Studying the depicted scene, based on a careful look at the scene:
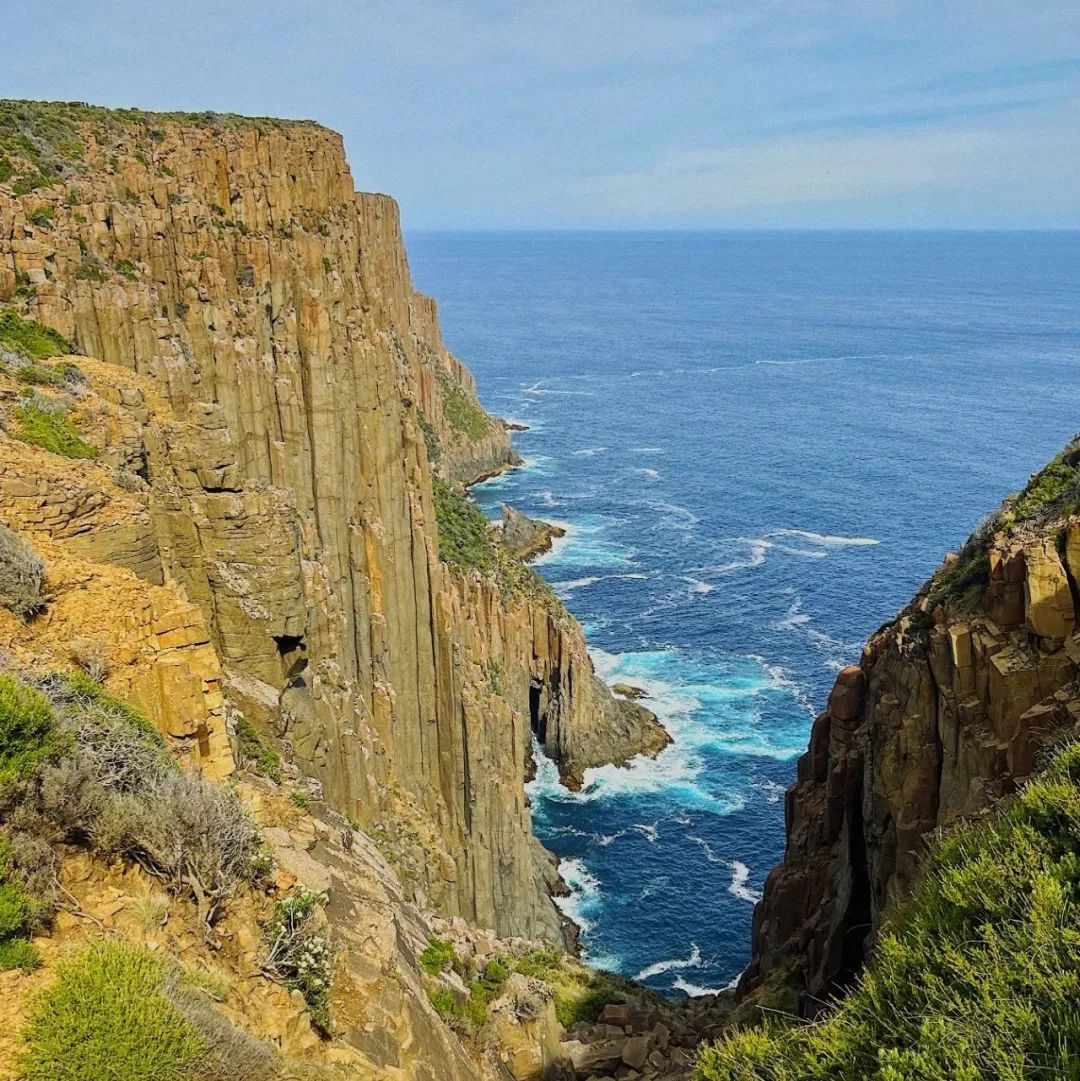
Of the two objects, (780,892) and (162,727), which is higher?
(162,727)

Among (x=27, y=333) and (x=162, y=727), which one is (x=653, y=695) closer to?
(x=27, y=333)

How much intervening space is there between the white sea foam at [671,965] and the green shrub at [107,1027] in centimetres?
4670

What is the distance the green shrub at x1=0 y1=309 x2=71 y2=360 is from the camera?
1275 inches

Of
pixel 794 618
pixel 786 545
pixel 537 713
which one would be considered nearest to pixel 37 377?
pixel 537 713

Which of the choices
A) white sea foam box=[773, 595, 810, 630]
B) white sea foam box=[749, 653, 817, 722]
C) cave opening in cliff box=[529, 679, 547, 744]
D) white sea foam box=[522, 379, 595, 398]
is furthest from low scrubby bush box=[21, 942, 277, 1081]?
white sea foam box=[522, 379, 595, 398]

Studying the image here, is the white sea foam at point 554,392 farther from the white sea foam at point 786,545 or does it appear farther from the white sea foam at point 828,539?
the white sea foam at point 786,545

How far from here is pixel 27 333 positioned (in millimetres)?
34281

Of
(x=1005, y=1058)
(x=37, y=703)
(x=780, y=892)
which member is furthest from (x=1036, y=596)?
(x=37, y=703)

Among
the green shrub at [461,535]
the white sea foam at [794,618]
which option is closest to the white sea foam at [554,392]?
the white sea foam at [794,618]

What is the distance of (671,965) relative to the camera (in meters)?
54.8

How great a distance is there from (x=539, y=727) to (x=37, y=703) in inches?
2752

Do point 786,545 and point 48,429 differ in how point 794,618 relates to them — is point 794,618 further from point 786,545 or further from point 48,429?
point 48,429

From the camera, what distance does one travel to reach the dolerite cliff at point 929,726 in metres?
25.3

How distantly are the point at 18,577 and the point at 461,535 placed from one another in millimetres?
57568
